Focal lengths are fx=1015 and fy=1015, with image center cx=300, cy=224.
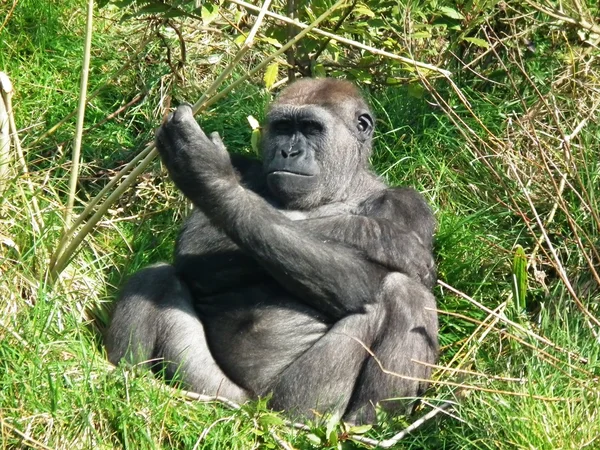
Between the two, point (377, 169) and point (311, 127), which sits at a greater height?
point (311, 127)

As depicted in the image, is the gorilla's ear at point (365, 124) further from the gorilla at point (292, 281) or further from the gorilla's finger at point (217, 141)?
the gorilla's finger at point (217, 141)

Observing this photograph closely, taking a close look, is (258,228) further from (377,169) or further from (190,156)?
(377,169)

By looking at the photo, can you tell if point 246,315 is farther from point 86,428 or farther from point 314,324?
point 86,428

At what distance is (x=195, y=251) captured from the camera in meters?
5.97

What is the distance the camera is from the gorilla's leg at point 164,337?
18.2 ft

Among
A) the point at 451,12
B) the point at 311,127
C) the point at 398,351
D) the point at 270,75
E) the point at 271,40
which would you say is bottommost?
the point at 398,351

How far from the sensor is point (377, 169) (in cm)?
714

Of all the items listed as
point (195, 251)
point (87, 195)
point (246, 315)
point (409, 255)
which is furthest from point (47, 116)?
point (409, 255)

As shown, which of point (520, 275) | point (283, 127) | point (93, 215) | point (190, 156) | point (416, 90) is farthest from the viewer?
point (416, 90)

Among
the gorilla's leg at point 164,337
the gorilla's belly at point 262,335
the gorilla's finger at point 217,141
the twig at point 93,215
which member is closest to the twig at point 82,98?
the twig at point 93,215

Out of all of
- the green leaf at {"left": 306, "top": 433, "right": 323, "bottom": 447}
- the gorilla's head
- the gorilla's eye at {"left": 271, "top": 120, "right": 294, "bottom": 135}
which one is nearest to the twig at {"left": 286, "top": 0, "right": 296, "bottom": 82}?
the gorilla's head

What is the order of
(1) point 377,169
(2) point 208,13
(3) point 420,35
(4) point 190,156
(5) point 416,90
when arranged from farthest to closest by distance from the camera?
(1) point 377,169
(5) point 416,90
(3) point 420,35
(2) point 208,13
(4) point 190,156

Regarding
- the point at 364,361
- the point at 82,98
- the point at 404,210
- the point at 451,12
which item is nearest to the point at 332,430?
the point at 364,361

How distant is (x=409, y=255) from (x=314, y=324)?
25.7 inches
